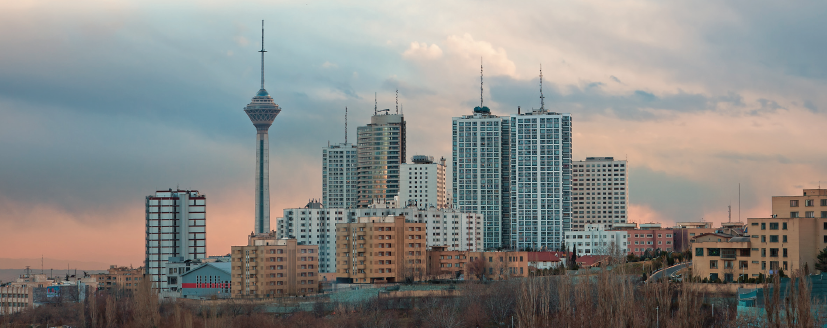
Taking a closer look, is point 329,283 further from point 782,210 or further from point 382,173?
point 382,173

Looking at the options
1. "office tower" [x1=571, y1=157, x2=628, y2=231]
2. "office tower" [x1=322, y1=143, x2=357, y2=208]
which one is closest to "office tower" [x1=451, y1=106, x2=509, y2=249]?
"office tower" [x1=571, y1=157, x2=628, y2=231]

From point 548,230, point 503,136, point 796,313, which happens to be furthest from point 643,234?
point 796,313

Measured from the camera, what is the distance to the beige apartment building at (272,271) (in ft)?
277

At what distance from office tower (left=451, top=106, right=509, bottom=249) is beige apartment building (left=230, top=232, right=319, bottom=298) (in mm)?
59347

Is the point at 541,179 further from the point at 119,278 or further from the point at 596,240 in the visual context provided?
the point at 119,278

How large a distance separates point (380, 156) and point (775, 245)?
353 feet

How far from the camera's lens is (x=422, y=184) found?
147000 millimetres

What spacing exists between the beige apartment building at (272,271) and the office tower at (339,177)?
276 feet

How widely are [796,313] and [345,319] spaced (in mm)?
34079

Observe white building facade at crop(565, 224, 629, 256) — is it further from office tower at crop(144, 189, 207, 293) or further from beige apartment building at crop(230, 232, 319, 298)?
office tower at crop(144, 189, 207, 293)

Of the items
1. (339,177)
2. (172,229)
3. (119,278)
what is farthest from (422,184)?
(119,278)

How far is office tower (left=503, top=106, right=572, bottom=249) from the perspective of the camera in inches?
5463

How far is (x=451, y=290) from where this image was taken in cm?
7706

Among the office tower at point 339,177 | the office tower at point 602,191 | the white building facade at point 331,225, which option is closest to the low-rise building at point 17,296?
the white building facade at point 331,225
